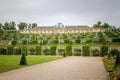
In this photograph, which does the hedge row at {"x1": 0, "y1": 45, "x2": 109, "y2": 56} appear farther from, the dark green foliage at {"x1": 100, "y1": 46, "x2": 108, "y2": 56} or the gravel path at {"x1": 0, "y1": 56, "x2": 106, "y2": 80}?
the gravel path at {"x1": 0, "y1": 56, "x2": 106, "y2": 80}

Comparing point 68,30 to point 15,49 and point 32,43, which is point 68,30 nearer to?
point 32,43

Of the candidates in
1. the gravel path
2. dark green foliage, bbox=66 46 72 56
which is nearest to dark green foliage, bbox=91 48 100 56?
dark green foliage, bbox=66 46 72 56

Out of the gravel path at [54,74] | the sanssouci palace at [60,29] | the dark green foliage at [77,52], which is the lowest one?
the dark green foliage at [77,52]

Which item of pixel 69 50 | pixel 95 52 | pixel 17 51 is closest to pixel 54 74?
pixel 95 52

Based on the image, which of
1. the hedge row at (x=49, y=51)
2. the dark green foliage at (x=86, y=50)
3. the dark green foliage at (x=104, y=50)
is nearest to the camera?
the dark green foliage at (x=104, y=50)

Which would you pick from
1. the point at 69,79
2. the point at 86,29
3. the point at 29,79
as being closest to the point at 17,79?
the point at 29,79

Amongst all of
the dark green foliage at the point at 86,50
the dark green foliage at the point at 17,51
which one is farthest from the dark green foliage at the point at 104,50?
the dark green foliage at the point at 17,51

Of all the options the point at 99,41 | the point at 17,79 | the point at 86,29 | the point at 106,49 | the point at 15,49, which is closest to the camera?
the point at 17,79

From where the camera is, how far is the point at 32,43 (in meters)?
53.8

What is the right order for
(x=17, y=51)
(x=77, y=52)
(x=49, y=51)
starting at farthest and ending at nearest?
(x=17, y=51) < (x=49, y=51) < (x=77, y=52)

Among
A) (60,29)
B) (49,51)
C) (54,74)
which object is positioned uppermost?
(60,29)

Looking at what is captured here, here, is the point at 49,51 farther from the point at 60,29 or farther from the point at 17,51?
the point at 60,29

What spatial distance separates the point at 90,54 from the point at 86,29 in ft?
175

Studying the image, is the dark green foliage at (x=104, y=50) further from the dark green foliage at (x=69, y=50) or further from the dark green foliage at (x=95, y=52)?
the dark green foliage at (x=69, y=50)
